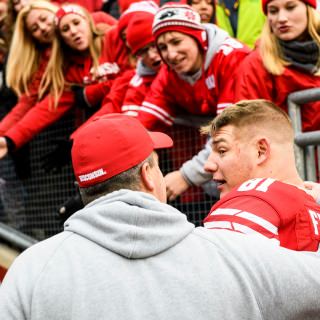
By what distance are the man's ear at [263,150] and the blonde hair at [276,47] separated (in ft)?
4.19

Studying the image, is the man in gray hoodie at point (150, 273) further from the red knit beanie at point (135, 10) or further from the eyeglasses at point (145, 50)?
the red knit beanie at point (135, 10)

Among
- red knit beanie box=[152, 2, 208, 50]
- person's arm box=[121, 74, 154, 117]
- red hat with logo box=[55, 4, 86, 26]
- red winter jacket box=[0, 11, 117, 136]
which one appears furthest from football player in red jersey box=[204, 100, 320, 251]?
red winter jacket box=[0, 11, 117, 136]

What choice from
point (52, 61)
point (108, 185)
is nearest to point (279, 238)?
point (108, 185)

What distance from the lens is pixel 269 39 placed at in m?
4.33

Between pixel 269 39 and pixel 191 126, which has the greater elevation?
pixel 269 39

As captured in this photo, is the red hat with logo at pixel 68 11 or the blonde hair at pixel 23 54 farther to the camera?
the blonde hair at pixel 23 54

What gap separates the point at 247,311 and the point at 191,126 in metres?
2.93

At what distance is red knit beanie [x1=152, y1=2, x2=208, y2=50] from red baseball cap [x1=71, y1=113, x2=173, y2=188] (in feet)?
7.56

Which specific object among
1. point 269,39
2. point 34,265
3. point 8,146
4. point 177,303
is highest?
point 269,39

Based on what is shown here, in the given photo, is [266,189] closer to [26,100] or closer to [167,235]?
[167,235]

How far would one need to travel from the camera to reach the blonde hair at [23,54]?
20.7ft

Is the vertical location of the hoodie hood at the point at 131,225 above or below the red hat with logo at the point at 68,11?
below

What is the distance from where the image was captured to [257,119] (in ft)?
10.1

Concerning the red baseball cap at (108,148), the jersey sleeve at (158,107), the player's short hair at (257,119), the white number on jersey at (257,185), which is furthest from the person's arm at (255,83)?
the red baseball cap at (108,148)
